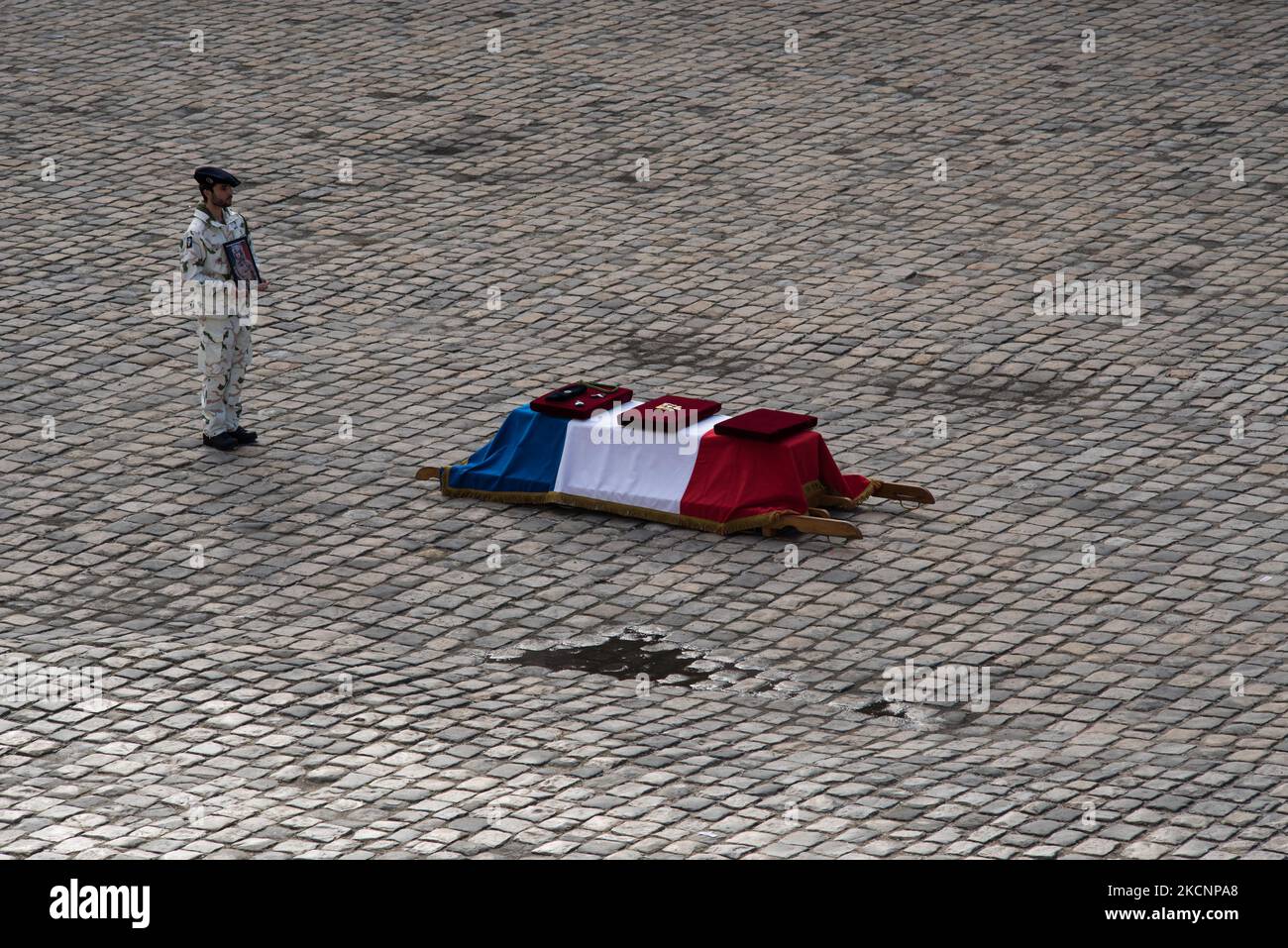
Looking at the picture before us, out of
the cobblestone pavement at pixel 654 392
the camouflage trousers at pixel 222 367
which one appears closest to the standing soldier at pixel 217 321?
the camouflage trousers at pixel 222 367

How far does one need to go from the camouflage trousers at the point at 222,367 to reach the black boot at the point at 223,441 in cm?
3

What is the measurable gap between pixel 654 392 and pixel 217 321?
314 centimetres

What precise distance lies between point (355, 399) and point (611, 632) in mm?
4053

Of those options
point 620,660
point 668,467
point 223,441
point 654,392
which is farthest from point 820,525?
point 223,441

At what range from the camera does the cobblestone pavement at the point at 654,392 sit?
9.91m

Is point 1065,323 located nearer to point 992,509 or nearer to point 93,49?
point 992,509

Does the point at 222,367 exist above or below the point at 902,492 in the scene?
above

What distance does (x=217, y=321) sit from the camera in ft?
45.0

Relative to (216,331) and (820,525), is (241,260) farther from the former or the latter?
(820,525)

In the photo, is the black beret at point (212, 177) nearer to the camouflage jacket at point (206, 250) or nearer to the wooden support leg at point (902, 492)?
the camouflage jacket at point (206, 250)

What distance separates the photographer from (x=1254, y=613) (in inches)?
458

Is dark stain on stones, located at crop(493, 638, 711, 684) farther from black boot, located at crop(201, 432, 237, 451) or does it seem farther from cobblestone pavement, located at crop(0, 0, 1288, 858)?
black boot, located at crop(201, 432, 237, 451)

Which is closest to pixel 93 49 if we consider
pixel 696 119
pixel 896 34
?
pixel 696 119

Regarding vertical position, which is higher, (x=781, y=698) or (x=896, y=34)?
(x=896, y=34)
